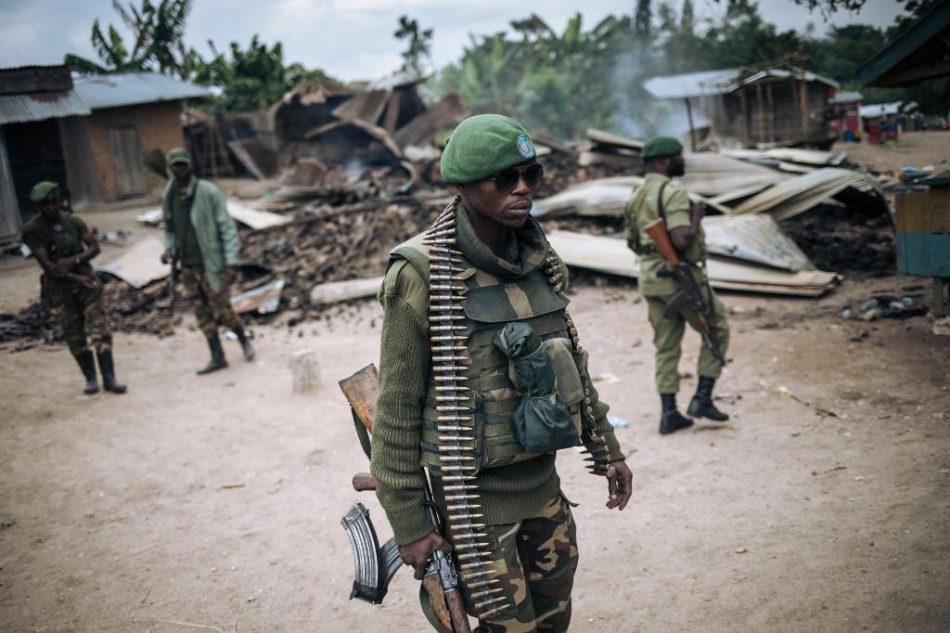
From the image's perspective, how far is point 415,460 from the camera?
231 centimetres

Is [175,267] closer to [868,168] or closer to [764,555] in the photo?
[764,555]

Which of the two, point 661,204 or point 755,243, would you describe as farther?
point 755,243

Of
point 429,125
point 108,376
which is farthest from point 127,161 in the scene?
point 108,376

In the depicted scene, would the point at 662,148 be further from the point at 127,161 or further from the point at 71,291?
the point at 127,161

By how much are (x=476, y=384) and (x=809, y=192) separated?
32.7 ft

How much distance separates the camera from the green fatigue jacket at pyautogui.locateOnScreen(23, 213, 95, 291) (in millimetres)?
6977

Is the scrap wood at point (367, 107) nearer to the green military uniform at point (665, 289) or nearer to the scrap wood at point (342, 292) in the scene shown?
the scrap wood at point (342, 292)

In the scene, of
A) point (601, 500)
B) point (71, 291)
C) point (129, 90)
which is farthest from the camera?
point (129, 90)

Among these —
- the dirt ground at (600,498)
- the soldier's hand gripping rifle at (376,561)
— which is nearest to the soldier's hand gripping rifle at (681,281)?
the dirt ground at (600,498)

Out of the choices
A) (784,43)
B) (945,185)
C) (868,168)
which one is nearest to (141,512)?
(945,185)

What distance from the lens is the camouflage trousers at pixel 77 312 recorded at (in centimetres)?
722

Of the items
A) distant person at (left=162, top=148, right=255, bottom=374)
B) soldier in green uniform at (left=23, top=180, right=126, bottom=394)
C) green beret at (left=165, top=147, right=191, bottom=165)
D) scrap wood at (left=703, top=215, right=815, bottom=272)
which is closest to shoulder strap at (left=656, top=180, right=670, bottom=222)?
scrap wood at (left=703, top=215, right=815, bottom=272)

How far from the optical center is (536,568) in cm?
245

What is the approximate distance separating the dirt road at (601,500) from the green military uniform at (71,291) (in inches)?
24.9
